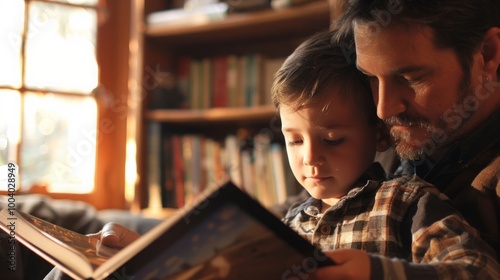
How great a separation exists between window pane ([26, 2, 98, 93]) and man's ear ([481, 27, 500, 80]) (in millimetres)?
2033

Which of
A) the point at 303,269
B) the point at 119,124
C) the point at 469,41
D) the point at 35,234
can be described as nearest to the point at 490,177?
the point at 469,41

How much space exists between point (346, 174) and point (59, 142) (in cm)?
187

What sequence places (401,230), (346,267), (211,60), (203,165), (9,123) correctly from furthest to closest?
(211,60)
(203,165)
(9,123)
(401,230)
(346,267)

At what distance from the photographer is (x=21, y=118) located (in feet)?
8.32

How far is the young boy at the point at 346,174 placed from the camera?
2.99 feet

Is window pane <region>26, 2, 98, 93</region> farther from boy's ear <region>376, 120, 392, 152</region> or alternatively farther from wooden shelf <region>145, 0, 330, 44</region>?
boy's ear <region>376, 120, 392, 152</region>

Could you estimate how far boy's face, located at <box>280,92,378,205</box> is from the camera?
109cm

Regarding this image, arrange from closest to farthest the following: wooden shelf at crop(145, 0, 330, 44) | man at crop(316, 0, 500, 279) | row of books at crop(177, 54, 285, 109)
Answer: man at crop(316, 0, 500, 279)
wooden shelf at crop(145, 0, 330, 44)
row of books at crop(177, 54, 285, 109)

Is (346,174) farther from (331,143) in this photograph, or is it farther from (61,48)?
(61,48)

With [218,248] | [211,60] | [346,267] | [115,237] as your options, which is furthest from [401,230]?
[211,60]

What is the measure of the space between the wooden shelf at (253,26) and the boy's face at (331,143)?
4.02 feet

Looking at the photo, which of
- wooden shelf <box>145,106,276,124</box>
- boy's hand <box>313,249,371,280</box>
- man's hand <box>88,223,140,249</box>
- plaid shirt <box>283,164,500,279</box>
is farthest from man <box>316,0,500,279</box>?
wooden shelf <box>145,106,276,124</box>

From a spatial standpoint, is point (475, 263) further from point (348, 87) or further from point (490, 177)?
point (348, 87)

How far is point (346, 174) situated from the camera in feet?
3.61
